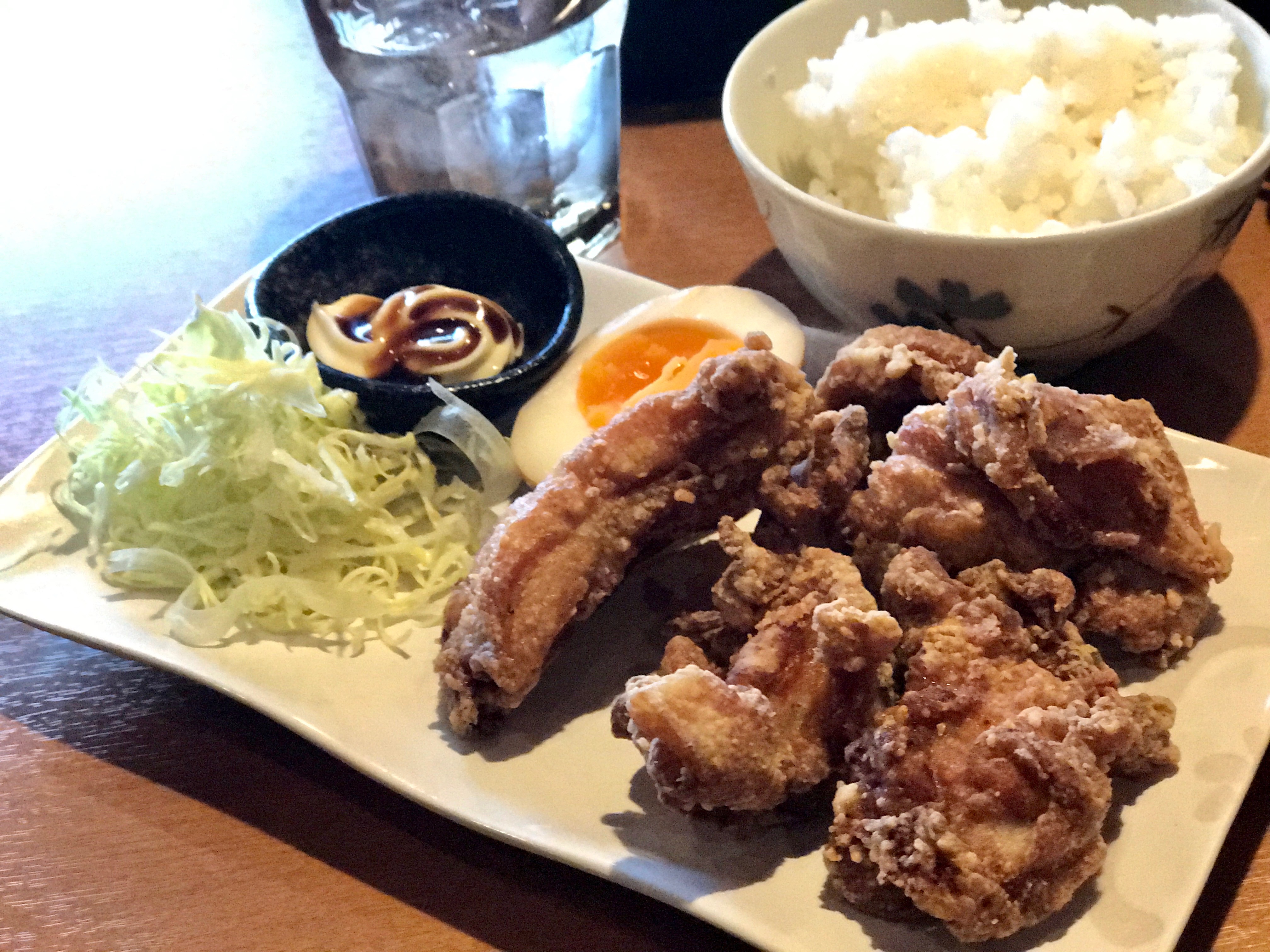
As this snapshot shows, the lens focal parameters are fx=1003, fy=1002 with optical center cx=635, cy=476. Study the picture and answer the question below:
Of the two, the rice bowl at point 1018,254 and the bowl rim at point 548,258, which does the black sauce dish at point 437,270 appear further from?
the rice bowl at point 1018,254

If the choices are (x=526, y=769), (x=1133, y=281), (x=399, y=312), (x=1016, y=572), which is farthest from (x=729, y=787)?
(x=399, y=312)

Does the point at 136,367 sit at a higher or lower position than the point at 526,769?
higher

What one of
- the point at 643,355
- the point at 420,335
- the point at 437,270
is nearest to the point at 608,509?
the point at 643,355

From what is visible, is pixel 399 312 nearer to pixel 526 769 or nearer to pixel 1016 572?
pixel 526 769

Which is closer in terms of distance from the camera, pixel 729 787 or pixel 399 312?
pixel 729 787

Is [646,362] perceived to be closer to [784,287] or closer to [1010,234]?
[784,287]

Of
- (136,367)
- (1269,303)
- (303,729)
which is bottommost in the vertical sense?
(1269,303)

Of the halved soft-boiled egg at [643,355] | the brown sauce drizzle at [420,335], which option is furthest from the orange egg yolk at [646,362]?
the brown sauce drizzle at [420,335]

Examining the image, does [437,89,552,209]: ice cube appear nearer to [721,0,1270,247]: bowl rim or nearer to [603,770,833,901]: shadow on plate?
[721,0,1270,247]: bowl rim
